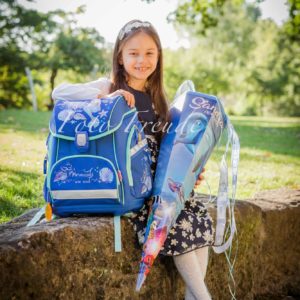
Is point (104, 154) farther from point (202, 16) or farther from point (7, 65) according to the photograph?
point (7, 65)

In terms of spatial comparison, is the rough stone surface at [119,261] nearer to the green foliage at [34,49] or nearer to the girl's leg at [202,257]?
the girl's leg at [202,257]

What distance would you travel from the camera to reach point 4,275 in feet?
5.43

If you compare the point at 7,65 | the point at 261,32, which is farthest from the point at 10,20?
the point at 261,32

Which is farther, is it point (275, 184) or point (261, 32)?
point (261, 32)

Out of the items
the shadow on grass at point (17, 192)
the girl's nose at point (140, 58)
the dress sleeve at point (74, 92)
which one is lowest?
the shadow on grass at point (17, 192)

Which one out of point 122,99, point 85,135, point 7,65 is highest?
point 122,99

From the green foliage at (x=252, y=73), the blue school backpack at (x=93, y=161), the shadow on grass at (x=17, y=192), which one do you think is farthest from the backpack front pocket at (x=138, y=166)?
the green foliage at (x=252, y=73)

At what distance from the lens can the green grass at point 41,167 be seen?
134 inches

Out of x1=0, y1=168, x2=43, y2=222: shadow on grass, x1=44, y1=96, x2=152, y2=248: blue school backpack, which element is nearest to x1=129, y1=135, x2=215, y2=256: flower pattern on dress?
x1=44, y1=96, x2=152, y2=248: blue school backpack

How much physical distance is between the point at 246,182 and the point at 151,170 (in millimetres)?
2500

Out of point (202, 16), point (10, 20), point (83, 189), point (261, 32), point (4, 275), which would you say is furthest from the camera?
point (261, 32)

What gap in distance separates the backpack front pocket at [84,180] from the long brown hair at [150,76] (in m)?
0.71

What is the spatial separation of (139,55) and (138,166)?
82 centimetres

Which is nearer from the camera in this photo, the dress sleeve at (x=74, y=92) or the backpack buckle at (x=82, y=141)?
the backpack buckle at (x=82, y=141)
